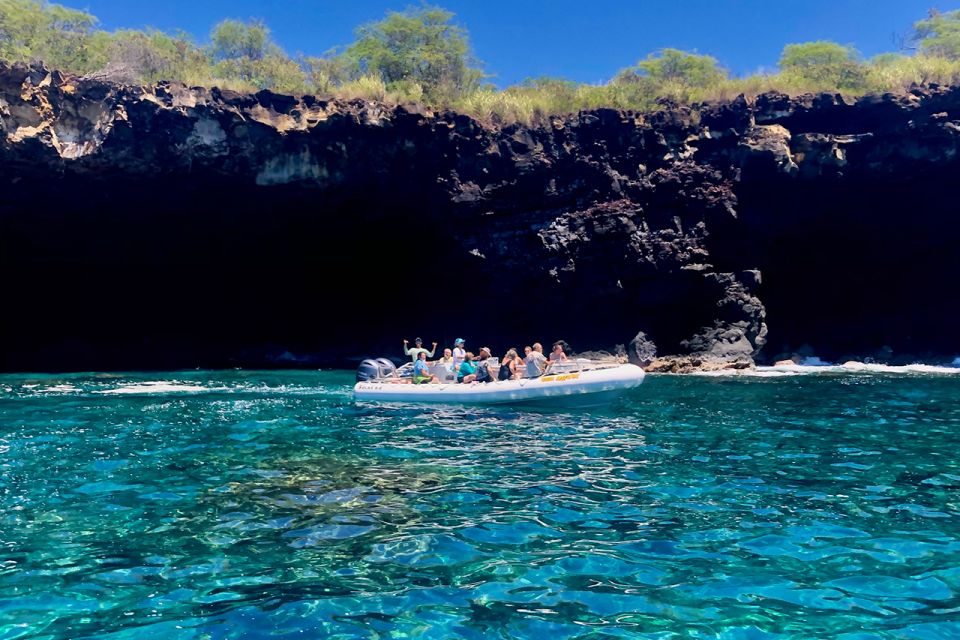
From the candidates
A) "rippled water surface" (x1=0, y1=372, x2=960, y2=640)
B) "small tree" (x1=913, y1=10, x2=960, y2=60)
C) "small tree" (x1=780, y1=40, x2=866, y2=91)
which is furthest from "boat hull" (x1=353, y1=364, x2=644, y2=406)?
"small tree" (x1=913, y1=10, x2=960, y2=60)

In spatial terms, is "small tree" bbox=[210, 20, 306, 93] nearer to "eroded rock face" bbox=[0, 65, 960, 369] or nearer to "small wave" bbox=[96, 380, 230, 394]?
"eroded rock face" bbox=[0, 65, 960, 369]

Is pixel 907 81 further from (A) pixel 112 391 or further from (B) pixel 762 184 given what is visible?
(A) pixel 112 391

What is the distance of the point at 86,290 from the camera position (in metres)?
29.5

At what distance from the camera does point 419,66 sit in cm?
2889

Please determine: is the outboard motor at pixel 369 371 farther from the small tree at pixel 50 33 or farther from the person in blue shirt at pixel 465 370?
the small tree at pixel 50 33

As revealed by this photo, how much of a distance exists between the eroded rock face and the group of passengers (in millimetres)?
10827

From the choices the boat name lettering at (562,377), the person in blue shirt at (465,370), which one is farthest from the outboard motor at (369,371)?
the boat name lettering at (562,377)

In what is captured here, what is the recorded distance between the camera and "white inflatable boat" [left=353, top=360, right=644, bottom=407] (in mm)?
13375

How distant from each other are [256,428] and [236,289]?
2064cm

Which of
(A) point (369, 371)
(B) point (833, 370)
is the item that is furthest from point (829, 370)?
(A) point (369, 371)

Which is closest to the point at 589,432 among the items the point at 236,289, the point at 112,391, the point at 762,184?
the point at 112,391

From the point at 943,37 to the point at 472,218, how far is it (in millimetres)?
22138

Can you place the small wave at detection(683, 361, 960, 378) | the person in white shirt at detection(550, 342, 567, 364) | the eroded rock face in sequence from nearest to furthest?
the person in white shirt at detection(550, 342, 567, 364), the small wave at detection(683, 361, 960, 378), the eroded rock face

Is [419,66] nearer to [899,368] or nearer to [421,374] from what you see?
[421,374]
